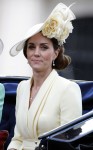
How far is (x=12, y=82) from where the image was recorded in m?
3.22

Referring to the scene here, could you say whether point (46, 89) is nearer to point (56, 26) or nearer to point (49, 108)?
point (49, 108)

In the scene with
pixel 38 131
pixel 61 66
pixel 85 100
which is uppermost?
pixel 61 66

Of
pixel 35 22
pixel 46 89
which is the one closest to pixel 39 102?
pixel 46 89

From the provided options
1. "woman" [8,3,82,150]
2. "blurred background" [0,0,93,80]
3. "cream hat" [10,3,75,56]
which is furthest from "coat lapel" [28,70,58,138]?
"blurred background" [0,0,93,80]

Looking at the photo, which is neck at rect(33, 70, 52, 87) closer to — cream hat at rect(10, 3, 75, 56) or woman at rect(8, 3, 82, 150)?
woman at rect(8, 3, 82, 150)

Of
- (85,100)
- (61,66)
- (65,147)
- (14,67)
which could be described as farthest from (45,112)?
(14,67)

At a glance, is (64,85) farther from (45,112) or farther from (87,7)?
(87,7)

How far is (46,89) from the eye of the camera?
2.41m

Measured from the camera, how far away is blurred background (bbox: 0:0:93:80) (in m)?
4.59

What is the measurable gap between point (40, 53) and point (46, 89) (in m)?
0.21

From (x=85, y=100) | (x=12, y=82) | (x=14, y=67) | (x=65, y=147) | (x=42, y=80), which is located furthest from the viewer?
(x=14, y=67)

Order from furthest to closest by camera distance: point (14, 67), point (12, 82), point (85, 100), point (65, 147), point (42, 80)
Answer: point (14, 67)
point (12, 82)
point (85, 100)
point (42, 80)
point (65, 147)

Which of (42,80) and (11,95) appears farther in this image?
(11,95)

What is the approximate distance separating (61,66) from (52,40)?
19cm
